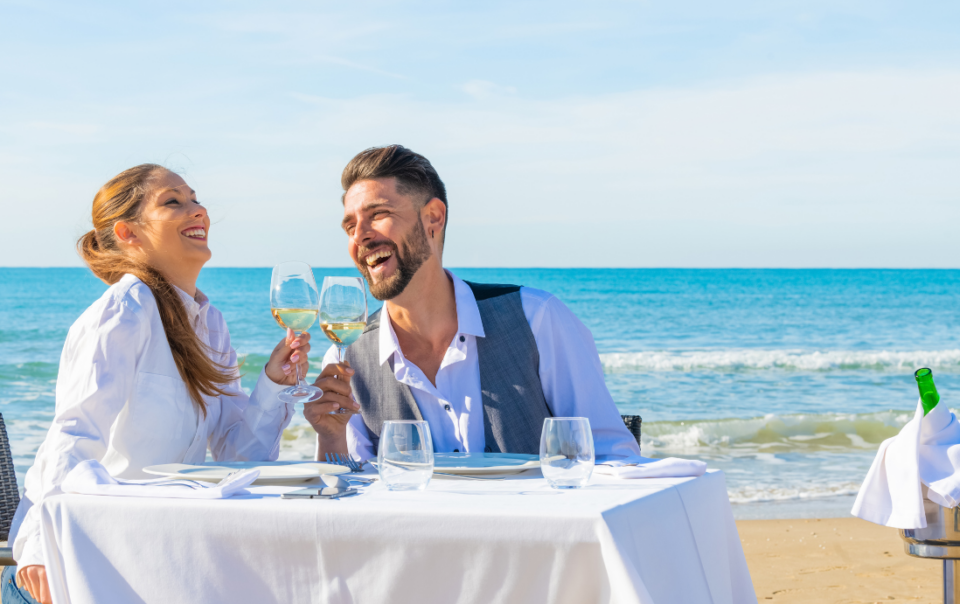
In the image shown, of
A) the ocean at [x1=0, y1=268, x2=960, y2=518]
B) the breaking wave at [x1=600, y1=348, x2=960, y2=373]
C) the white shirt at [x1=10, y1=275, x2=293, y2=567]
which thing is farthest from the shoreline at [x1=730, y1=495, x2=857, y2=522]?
the breaking wave at [x1=600, y1=348, x2=960, y2=373]

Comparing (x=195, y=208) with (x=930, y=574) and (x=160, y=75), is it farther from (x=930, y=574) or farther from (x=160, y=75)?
(x=160, y=75)

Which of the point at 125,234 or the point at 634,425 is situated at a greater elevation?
the point at 125,234

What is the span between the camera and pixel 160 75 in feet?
99.2

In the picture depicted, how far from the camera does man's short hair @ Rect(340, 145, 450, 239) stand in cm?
316

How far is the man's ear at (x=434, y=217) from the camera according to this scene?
127 inches

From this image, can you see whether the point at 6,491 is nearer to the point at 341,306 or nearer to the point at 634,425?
the point at 341,306

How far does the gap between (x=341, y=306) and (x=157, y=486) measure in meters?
0.86

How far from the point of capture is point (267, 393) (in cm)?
285

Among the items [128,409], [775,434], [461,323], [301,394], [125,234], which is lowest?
[775,434]

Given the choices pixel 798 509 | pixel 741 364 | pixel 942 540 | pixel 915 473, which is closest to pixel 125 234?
pixel 915 473

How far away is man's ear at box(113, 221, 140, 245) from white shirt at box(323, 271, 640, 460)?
0.81 m

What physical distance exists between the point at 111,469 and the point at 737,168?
39135mm

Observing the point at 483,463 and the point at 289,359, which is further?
the point at 289,359

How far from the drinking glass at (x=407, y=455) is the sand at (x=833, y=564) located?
4.06 m
